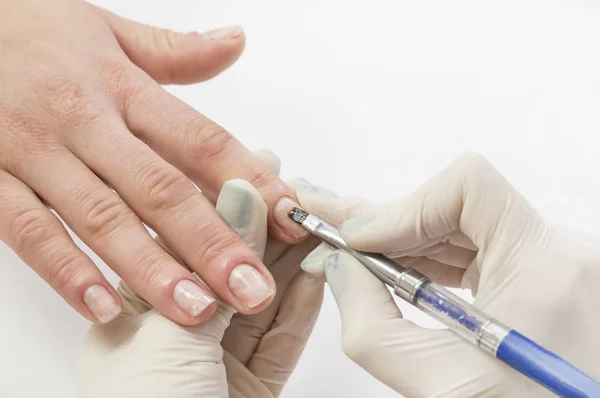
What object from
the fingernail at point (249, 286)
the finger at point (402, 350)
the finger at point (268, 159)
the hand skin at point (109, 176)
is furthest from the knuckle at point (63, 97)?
the finger at point (402, 350)

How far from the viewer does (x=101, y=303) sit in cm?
78

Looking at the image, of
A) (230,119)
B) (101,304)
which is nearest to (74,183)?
(101,304)

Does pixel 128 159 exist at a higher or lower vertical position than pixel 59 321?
higher

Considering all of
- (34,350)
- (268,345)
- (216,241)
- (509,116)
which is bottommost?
(34,350)

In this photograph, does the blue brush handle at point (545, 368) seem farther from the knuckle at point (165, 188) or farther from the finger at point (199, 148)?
the knuckle at point (165, 188)

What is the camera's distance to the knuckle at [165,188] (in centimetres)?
85

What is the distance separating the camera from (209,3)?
1.58 m

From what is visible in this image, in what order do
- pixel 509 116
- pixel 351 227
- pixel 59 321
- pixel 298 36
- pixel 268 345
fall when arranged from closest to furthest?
1. pixel 351 227
2. pixel 268 345
3. pixel 59 321
4. pixel 509 116
5. pixel 298 36

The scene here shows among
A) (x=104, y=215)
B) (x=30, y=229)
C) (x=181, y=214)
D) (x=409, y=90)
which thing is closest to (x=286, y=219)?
(x=181, y=214)

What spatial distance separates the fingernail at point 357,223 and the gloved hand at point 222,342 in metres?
0.11

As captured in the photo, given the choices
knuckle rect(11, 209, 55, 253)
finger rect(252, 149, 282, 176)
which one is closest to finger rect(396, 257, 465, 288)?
finger rect(252, 149, 282, 176)

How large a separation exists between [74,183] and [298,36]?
2.69 ft

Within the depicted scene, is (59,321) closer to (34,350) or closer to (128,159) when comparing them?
(34,350)

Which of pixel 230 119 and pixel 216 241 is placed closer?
pixel 216 241
